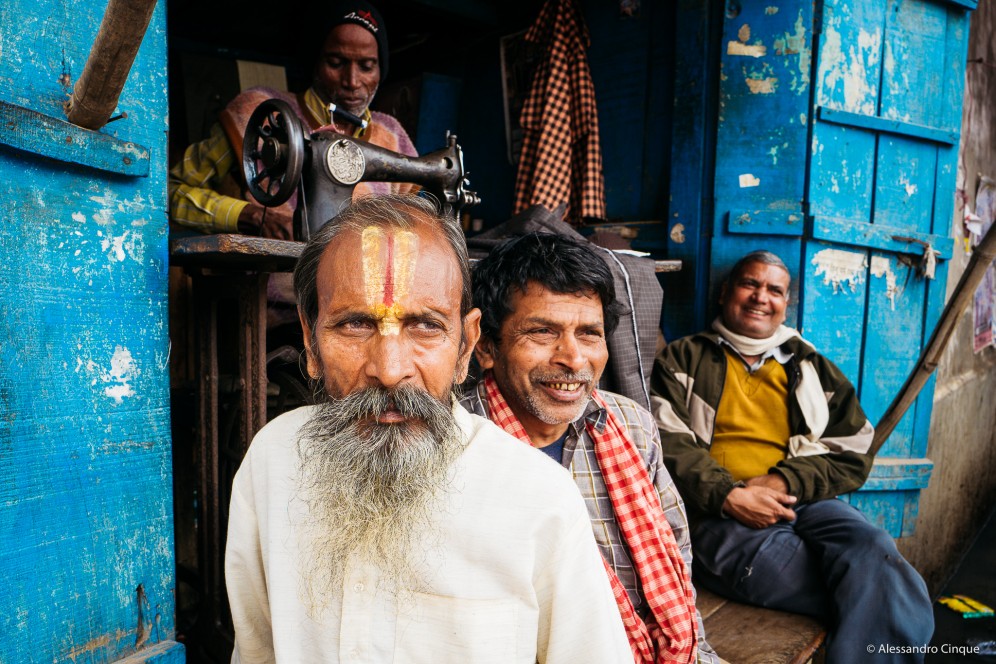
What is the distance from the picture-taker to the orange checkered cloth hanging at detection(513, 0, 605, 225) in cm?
412

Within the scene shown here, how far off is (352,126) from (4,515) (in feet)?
7.61

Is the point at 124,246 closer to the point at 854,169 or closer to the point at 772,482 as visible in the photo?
the point at 772,482

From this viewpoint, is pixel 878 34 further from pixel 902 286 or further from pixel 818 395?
pixel 818 395

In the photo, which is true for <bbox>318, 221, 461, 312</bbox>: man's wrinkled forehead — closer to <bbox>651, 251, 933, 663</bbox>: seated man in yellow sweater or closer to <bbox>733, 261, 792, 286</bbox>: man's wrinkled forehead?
<bbox>651, 251, 933, 663</bbox>: seated man in yellow sweater

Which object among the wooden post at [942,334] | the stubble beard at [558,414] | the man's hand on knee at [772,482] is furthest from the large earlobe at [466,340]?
the wooden post at [942,334]

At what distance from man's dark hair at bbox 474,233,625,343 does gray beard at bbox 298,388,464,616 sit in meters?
0.80

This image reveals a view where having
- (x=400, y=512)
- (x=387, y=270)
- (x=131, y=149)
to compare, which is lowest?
(x=400, y=512)

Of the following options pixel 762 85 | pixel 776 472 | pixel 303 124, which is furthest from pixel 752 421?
pixel 303 124

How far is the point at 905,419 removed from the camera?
4.09 metres

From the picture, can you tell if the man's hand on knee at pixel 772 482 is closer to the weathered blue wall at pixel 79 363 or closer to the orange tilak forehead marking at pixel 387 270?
the orange tilak forehead marking at pixel 387 270

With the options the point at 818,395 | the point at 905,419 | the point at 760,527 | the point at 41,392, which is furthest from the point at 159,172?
the point at 905,419

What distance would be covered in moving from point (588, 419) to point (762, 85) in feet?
8.26

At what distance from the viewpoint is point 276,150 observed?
2170 mm

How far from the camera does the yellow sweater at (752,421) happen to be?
3.20 meters
